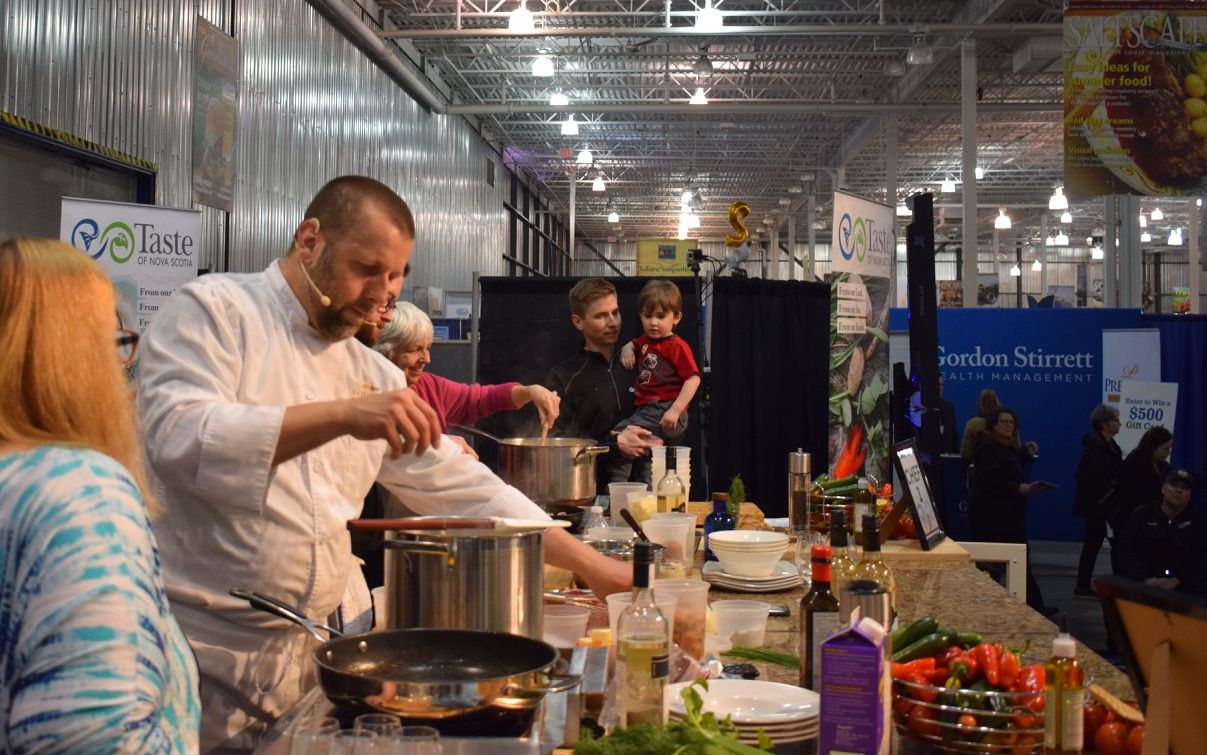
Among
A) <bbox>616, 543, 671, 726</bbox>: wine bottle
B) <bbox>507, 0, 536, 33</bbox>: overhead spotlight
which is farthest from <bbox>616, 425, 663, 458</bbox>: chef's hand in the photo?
<bbox>507, 0, 536, 33</bbox>: overhead spotlight

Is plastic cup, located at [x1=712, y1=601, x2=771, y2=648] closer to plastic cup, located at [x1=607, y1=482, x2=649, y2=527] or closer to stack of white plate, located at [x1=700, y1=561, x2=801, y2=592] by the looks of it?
stack of white plate, located at [x1=700, y1=561, x2=801, y2=592]

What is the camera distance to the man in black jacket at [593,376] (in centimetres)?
540

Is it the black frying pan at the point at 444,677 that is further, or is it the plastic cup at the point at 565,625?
the plastic cup at the point at 565,625

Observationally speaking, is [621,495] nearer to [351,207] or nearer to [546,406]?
[546,406]

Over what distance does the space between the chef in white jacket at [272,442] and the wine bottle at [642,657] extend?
44cm

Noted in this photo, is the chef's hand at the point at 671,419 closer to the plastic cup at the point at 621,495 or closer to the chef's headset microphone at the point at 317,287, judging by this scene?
the plastic cup at the point at 621,495

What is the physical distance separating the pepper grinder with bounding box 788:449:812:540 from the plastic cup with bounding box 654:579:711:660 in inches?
66.5

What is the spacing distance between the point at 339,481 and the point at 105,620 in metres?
1.16

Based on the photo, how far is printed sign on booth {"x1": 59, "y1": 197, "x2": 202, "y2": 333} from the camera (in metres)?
5.49

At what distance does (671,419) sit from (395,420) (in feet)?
12.7

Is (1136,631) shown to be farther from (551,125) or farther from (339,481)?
(551,125)

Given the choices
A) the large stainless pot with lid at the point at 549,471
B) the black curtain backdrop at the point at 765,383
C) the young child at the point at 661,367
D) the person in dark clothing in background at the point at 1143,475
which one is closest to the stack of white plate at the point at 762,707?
the large stainless pot with lid at the point at 549,471

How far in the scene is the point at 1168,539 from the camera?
6602mm

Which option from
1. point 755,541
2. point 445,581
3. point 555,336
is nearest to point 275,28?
point 555,336
